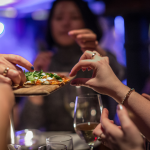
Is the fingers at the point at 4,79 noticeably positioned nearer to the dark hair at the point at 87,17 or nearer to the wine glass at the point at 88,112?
the wine glass at the point at 88,112

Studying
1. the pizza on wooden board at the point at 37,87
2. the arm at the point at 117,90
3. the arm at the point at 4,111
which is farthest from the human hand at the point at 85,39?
the arm at the point at 4,111

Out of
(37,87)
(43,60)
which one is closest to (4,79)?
(37,87)

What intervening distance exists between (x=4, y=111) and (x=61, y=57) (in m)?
2.27

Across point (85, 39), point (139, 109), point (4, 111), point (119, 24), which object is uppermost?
point (119, 24)

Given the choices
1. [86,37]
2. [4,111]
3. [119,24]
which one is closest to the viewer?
[4,111]

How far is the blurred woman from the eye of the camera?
247cm

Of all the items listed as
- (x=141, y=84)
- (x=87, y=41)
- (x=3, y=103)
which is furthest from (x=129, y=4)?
(x=3, y=103)

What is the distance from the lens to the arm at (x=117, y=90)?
780mm

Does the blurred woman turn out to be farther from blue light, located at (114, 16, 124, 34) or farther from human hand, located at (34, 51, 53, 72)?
blue light, located at (114, 16, 124, 34)

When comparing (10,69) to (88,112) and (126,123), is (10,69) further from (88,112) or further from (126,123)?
(126,123)

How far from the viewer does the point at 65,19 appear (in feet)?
8.25

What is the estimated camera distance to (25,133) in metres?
0.94

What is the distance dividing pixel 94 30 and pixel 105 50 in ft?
1.07

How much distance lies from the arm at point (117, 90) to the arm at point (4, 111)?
54cm
